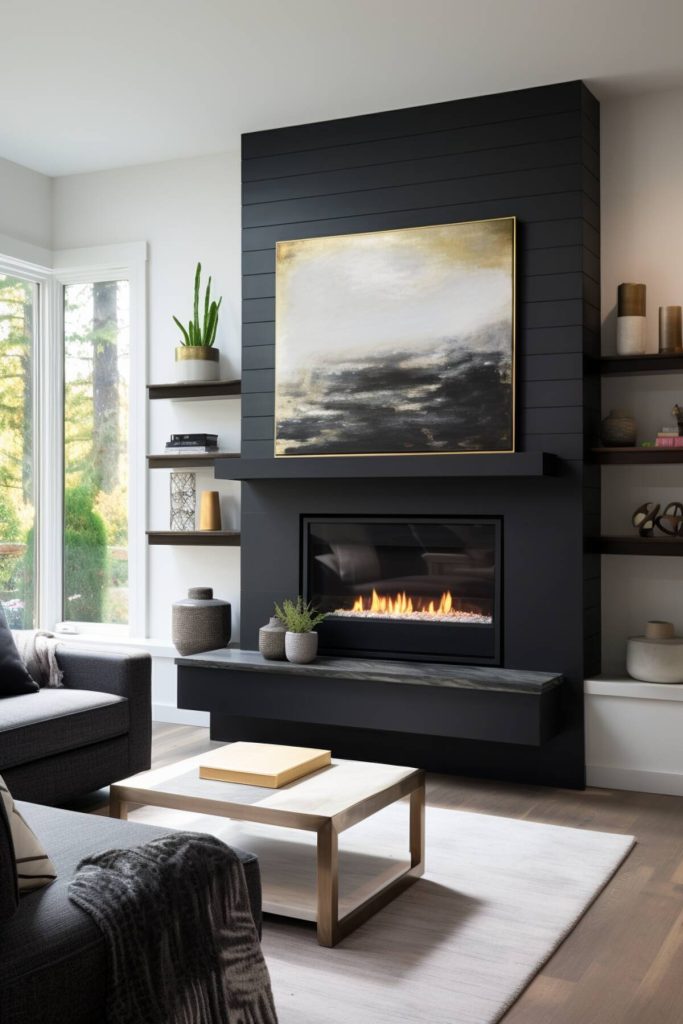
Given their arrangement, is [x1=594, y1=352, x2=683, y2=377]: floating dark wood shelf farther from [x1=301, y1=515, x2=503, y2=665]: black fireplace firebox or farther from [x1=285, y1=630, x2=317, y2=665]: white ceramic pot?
[x1=285, y1=630, x2=317, y2=665]: white ceramic pot

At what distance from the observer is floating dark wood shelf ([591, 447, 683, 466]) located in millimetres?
4305

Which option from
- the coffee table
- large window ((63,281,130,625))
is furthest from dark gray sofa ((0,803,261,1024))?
large window ((63,281,130,625))

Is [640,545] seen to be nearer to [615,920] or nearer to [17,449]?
[615,920]

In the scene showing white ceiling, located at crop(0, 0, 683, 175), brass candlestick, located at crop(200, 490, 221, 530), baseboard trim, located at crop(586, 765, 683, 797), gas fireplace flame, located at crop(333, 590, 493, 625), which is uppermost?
white ceiling, located at crop(0, 0, 683, 175)

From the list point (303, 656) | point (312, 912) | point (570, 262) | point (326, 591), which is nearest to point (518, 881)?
point (312, 912)

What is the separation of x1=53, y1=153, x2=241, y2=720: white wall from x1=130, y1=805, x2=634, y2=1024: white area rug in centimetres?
185

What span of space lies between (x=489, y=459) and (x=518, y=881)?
1.72m

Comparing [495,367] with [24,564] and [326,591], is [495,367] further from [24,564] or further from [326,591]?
[24,564]

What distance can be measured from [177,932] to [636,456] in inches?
119

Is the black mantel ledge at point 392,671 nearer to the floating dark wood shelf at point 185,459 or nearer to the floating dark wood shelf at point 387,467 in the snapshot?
the floating dark wood shelf at point 387,467

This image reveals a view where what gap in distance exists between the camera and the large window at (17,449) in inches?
227

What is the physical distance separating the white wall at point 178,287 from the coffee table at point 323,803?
2241 millimetres

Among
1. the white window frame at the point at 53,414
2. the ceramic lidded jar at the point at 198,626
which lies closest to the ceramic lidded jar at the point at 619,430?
the ceramic lidded jar at the point at 198,626

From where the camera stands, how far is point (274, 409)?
4980 mm
